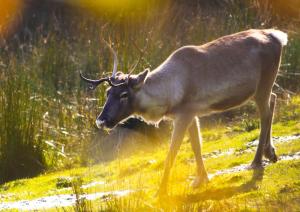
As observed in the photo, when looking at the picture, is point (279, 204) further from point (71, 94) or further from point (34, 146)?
point (71, 94)

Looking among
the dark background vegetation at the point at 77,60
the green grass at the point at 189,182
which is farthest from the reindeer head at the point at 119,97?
the green grass at the point at 189,182

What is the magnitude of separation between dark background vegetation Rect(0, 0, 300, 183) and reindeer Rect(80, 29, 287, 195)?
0.63 meters

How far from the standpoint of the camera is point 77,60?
1617cm

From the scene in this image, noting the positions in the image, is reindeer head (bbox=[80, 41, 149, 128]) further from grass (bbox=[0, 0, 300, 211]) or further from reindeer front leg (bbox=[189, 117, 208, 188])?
reindeer front leg (bbox=[189, 117, 208, 188])

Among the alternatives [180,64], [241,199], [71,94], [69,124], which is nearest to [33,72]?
[71,94]

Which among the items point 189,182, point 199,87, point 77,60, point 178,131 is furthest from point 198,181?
point 77,60

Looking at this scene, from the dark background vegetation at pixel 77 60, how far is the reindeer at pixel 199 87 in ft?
2.06

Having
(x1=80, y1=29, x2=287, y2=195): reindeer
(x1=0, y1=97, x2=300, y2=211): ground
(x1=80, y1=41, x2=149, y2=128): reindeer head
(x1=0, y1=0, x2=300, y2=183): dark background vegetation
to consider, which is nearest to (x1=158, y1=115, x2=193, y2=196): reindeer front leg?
(x1=80, y1=29, x2=287, y2=195): reindeer

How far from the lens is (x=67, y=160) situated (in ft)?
39.2

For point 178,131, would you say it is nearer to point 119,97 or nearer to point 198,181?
point 198,181

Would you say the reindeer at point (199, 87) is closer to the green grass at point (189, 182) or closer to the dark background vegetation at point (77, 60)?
the green grass at point (189, 182)

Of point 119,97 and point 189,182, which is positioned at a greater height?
point 119,97

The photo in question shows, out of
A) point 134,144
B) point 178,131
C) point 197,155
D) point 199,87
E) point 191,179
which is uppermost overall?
point 199,87

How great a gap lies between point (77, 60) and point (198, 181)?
8.13 m
